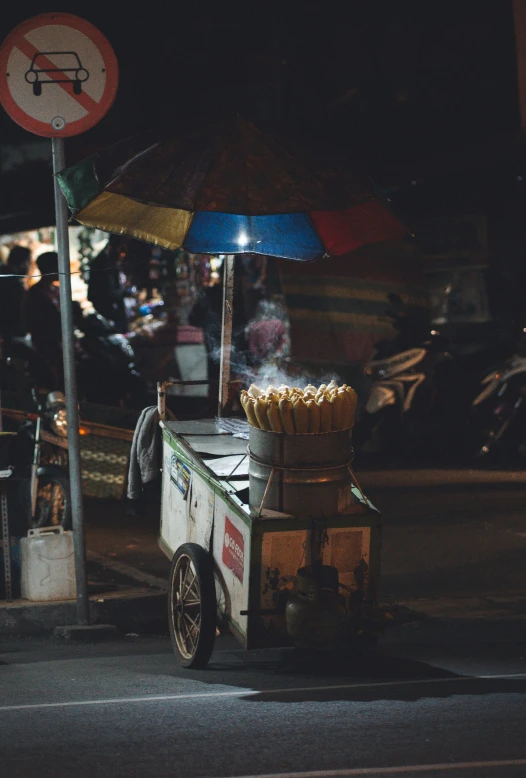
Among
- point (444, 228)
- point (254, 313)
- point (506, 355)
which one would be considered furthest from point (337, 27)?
point (506, 355)

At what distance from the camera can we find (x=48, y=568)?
23.3 feet

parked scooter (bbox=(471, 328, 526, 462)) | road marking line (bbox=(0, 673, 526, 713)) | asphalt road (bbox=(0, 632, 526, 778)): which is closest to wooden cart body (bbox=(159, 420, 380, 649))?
road marking line (bbox=(0, 673, 526, 713))

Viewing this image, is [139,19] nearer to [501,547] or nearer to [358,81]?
[358,81]

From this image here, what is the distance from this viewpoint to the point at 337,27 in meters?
14.9

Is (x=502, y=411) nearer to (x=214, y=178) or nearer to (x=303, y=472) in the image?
(x=214, y=178)

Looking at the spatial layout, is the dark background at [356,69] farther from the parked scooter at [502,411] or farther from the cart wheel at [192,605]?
the cart wheel at [192,605]

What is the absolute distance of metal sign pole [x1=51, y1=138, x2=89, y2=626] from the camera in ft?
21.8

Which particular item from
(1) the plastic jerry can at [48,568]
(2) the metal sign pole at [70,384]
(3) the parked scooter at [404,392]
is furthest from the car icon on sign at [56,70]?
(3) the parked scooter at [404,392]

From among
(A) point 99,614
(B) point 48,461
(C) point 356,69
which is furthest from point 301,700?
(C) point 356,69

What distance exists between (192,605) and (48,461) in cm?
365

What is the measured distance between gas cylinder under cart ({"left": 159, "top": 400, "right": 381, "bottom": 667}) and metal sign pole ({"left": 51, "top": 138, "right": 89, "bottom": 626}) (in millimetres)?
899

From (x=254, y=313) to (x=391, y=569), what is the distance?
6.22 metres

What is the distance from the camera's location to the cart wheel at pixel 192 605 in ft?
18.4

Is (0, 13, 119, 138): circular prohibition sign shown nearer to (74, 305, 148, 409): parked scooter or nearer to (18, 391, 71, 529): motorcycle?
(18, 391, 71, 529): motorcycle
